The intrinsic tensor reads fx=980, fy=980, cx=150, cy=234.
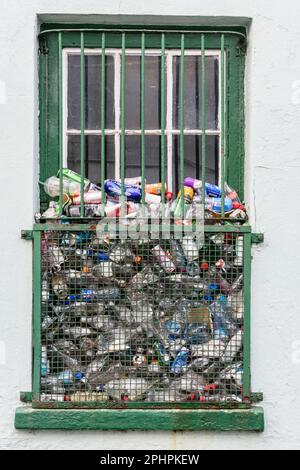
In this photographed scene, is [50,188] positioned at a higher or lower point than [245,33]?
lower

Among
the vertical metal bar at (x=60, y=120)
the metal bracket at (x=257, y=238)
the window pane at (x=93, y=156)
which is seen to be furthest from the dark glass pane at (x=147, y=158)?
the metal bracket at (x=257, y=238)

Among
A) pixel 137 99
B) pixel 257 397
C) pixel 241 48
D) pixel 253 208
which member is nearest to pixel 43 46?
pixel 137 99

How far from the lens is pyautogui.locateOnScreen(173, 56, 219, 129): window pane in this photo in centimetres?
593

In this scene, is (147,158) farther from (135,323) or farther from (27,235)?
(135,323)

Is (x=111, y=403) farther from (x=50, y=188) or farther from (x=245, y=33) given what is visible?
(x=245, y=33)

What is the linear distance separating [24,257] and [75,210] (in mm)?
415

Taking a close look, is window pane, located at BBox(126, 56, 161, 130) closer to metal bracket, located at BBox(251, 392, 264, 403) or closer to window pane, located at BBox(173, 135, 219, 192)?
window pane, located at BBox(173, 135, 219, 192)

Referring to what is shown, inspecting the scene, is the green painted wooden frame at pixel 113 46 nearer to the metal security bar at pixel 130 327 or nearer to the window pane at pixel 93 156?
the window pane at pixel 93 156

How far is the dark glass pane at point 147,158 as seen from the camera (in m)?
5.91

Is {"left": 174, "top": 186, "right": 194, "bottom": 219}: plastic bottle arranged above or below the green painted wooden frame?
below

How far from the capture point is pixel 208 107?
19.5ft

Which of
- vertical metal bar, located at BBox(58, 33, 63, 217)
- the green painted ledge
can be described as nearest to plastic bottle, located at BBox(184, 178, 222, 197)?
vertical metal bar, located at BBox(58, 33, 63, 217)
